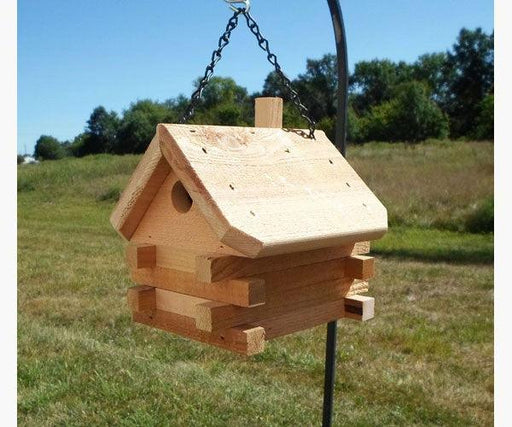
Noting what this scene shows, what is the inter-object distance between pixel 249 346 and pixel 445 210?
9245 mm

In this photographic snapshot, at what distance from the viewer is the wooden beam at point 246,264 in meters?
1.64

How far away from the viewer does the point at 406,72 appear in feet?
105

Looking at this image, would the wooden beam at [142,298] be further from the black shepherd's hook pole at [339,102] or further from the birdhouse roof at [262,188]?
the black shepherd's hook pole at [339,102]

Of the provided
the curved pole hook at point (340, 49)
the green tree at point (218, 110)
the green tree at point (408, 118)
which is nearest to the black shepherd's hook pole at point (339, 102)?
the curved pole hook at point (340, 49)

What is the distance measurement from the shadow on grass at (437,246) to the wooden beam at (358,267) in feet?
20.9

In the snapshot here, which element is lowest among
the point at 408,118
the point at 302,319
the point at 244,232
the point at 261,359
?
the point at 261,359

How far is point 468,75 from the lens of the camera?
28375 millimetres

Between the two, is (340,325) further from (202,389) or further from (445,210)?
(445,210)

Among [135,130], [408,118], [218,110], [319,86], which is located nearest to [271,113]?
[218,110]

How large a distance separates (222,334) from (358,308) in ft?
1.91

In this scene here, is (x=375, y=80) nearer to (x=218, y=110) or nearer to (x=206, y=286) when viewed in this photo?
(x=218, y=110)

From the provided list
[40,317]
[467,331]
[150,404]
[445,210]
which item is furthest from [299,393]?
[445,210]

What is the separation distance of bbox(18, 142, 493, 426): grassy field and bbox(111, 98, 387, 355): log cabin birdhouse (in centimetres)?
180

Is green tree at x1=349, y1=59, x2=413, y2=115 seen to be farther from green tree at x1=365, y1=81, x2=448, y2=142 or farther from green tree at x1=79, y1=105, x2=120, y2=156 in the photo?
green tree at x1=79, y1=105, x2=120, y2=156
